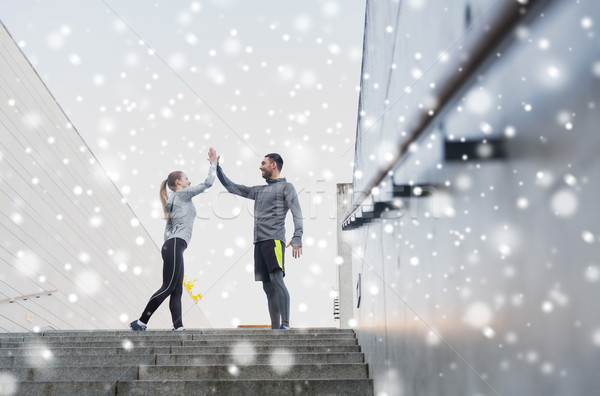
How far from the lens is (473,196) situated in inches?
34.4

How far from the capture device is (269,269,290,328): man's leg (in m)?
4.04

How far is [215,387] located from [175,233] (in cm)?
228

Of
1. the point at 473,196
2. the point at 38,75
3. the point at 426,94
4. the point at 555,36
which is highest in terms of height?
the point at 38,75

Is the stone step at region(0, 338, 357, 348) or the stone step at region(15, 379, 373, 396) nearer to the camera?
the stone step at region(15, 379, 373, 396)

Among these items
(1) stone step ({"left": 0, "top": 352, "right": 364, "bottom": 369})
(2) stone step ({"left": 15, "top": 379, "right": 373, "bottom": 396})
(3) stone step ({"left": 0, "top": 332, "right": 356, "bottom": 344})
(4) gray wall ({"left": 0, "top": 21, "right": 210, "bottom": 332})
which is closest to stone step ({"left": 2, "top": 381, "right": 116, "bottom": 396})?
(2) stone step ({"left": 15, "top": 379, "right": 373, "bottom": 396})

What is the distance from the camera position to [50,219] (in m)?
6.07

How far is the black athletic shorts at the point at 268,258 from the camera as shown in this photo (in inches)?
161

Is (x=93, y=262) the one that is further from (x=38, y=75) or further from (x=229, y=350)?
(x=229, y=350)

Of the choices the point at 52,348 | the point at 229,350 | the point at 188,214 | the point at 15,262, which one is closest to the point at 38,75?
the point at 15,262

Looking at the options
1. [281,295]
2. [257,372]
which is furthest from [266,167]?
[257,372]

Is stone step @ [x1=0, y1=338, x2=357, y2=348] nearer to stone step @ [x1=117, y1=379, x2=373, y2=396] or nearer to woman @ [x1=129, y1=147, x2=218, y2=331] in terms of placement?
woman @ [x1=129, y1=147, x2=218, y2=331]

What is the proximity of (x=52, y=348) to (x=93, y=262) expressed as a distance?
503 centimetres

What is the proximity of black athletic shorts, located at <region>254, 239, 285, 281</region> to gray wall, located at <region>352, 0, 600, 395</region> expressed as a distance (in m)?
2.71

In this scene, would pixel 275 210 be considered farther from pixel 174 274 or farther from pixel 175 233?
pixel 174 274
